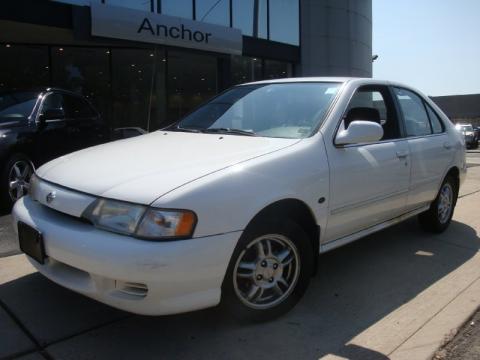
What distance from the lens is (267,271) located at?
3051 millimetres

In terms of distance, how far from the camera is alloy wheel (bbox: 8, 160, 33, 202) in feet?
19.0

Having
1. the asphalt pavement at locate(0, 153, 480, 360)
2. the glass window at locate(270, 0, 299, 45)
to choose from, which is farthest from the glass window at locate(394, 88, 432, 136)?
the glass window at locate(270, 0, 299, 45)

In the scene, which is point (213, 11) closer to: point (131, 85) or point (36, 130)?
point (131, 85)

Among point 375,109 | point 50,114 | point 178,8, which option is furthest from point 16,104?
point 178,8

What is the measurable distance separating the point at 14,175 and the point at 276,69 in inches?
509

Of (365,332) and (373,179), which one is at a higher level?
(373,179)

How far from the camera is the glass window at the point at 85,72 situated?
1312cm

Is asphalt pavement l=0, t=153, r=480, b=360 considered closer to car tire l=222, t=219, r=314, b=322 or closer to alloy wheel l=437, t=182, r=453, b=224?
car tire l=222, t=219, r=314, b=322

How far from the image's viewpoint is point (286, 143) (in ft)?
10.8

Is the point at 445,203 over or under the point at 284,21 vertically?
under

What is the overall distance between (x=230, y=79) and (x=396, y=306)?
41.9 ft

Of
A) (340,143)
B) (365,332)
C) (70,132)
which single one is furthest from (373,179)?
(70,132)

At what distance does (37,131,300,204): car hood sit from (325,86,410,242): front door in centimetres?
46

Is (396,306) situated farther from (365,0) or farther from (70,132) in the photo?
(365,0)
